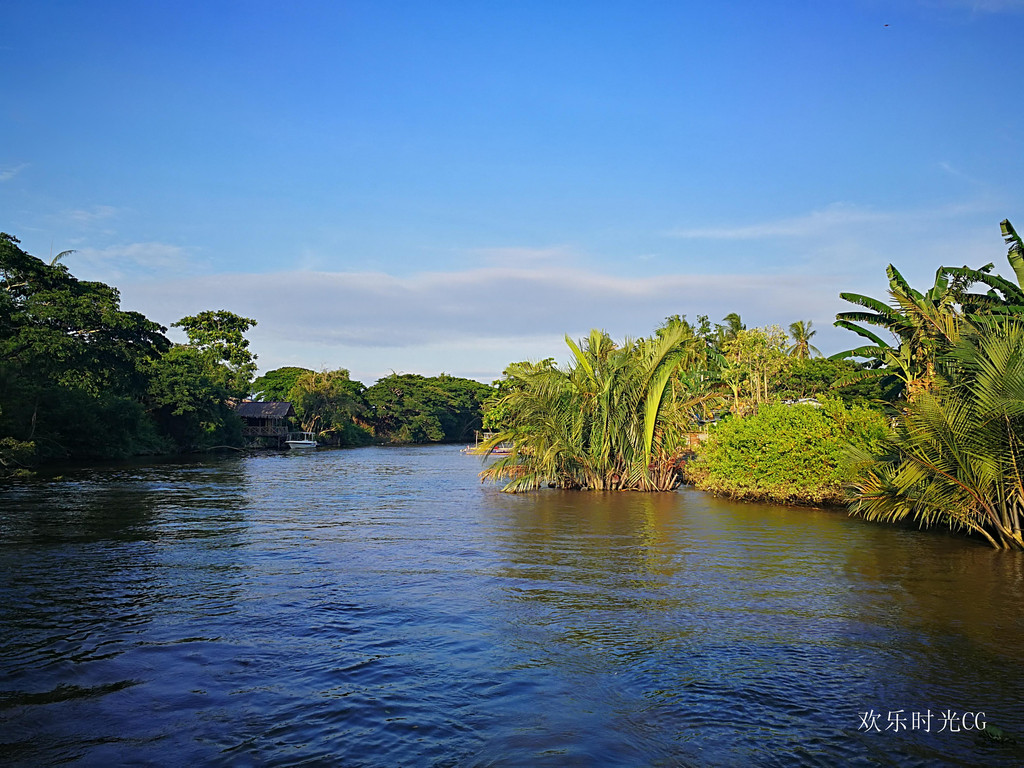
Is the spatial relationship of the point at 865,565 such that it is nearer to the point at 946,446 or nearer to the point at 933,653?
the point at 946,446

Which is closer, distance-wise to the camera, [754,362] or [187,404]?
[754,362]

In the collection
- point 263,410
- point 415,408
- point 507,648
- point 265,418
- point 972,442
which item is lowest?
point 507,648

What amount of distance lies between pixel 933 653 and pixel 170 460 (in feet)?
135

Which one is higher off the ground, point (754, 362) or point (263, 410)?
point (754, 362)

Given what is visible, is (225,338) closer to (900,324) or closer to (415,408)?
(415,408)

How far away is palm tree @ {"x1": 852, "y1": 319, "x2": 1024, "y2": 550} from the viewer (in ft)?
36.8

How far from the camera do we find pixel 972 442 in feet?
38.4

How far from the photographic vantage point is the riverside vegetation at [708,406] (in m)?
12.2

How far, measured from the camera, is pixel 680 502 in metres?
20.7

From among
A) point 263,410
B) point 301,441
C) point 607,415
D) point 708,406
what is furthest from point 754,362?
point 263,410

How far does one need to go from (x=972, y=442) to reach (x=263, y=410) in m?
65.2

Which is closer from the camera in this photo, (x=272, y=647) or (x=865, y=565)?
(x=272, y=647)

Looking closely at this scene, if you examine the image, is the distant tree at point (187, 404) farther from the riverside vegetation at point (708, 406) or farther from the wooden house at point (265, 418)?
the wooden house at point (265, 418)

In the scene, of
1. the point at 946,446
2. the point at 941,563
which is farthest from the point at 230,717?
the point at 946,446
